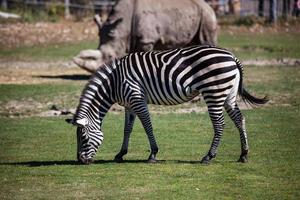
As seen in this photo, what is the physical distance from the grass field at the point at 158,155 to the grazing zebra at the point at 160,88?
490 mm

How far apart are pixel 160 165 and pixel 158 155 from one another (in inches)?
51.5

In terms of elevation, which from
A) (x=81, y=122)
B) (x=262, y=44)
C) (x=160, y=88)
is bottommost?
(x=262, y=44)

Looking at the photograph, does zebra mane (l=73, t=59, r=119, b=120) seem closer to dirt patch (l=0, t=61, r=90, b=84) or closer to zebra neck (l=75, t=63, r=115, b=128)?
zebra neck (l=75, t=63, r=115, b=128)

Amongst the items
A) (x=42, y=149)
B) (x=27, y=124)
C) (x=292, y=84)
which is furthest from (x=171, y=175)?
(x=292, y=84)

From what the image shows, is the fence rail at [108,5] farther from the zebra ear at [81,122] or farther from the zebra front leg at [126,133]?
the zebra ear at [81,122]

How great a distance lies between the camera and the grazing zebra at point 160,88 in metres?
13.3

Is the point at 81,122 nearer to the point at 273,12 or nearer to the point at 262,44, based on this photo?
the point at 262,44

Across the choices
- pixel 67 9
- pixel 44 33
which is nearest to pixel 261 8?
pixel 67 9

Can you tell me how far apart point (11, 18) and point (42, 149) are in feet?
81.1

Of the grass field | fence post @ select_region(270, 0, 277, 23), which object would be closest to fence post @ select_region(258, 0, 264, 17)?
fence post @ select_region(270, 0, 277, 23)

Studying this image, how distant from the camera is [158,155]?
14555 mm

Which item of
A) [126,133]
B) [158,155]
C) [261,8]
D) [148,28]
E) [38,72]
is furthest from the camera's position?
[261,8]

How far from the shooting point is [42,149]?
15.6 metres

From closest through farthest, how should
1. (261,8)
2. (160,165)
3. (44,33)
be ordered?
1. (160,165)
2. (44,33)
3. (261,8)
